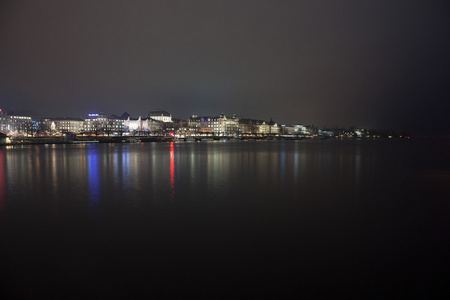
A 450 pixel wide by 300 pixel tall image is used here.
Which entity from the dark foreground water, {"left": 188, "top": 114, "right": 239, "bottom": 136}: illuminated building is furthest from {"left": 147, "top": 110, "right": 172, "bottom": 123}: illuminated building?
the dark foreground water

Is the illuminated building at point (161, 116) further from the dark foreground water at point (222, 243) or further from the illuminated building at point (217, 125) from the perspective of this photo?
the dark foreground water at point (222, 243)

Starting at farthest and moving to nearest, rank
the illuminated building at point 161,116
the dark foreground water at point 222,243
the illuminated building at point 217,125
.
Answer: the illuminated building at point 161,116 < the illuminated building at point 217,125 < the dark foreground water at point 222,243

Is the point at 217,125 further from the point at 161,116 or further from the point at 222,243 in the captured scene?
the point at 222,243

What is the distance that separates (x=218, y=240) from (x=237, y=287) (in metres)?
1.51

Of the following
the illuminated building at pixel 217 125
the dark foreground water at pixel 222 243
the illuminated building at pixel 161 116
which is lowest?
the dark foreground water at pixel 222 243

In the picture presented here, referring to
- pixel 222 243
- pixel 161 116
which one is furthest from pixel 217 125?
pixel 222 243

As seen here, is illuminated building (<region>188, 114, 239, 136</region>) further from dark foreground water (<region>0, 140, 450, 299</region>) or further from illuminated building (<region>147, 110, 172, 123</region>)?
dark foreground water (<region>0, 140, 450, 299</region>)

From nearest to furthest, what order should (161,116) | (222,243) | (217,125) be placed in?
(222,243), (217,125), (161,116)

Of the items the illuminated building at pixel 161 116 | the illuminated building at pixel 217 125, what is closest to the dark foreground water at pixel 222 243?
the illuminated building at pixel 217 125

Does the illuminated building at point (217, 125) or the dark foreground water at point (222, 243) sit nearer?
the dark foreground water at point (222, 243)

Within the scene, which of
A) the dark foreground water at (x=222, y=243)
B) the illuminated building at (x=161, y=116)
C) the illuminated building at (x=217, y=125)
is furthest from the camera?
the illuminated building at (x=161, y=116)

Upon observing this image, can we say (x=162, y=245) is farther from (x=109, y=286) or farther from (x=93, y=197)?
(x=93, y=197)

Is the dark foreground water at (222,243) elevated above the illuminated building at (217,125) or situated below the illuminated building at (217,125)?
below

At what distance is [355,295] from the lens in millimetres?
3566
